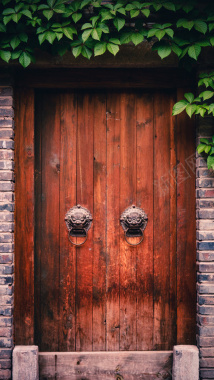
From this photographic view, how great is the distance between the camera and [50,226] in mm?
2441

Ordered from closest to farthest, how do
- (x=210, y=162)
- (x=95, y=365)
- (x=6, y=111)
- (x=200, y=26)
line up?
(x=200, y=26) < (x=210, y=162) < (x=6, y=111) < (x=95, y=365)

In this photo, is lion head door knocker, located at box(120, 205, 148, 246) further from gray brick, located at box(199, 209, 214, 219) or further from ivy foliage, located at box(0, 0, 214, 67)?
ivy foliage, located at box(0, 0, 214, 67)

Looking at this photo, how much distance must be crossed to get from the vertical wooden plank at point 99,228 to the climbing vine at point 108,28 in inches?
17.8

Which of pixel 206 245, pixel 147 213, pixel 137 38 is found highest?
pixel 137 38

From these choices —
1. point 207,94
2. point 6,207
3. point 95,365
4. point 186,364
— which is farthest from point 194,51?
point 95,365

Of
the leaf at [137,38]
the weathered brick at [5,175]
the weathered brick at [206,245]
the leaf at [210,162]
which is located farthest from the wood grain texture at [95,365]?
the leaf at [137,38]

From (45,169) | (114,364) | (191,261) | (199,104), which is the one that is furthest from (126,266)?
(199,104)

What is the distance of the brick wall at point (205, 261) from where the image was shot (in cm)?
223

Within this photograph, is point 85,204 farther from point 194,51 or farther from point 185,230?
point 194,51

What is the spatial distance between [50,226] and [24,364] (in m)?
0.95

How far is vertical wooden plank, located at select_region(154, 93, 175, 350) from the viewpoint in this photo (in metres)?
2.43

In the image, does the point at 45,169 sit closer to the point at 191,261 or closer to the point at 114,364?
the point at 191,261

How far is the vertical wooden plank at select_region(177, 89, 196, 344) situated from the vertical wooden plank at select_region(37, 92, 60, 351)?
889 mm

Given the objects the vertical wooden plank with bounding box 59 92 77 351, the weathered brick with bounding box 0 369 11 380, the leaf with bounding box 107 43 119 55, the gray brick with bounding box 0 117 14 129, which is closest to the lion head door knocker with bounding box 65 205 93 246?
the vertical wooden plank with bounding box 59 92 77 351
